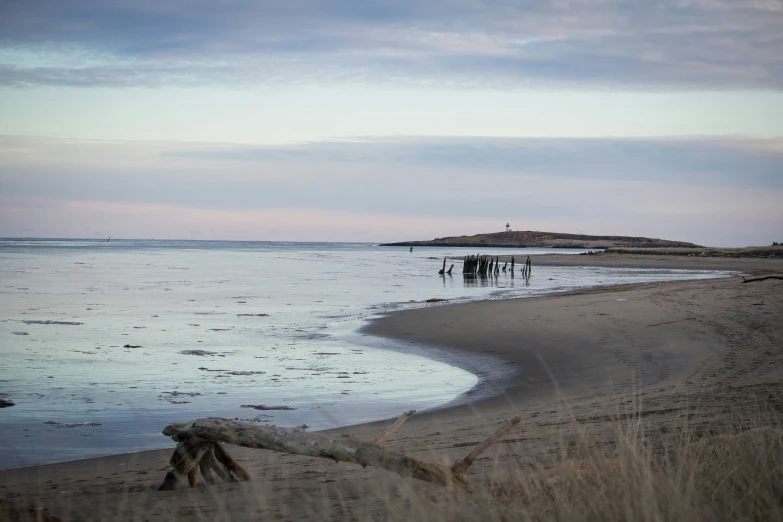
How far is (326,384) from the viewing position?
10.4 m

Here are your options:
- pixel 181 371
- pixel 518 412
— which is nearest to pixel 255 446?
pixel 518 412

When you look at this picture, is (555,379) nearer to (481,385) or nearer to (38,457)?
(481,385)

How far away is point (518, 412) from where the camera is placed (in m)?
7.84

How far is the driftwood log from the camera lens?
4.67 m

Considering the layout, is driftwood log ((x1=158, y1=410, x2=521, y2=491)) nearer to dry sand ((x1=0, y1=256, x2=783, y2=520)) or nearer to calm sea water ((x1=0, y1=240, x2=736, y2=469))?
dry sand ((x1=0, y1=256, x2=783, y2=520))

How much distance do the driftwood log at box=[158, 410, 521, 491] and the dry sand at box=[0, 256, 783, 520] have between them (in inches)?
5.8

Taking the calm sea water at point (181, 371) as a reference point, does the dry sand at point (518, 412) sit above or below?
above

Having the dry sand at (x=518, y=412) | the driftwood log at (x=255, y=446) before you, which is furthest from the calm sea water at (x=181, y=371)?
the driftwood log at (x=255, y=446)

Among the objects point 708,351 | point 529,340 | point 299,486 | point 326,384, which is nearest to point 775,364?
point 708,351

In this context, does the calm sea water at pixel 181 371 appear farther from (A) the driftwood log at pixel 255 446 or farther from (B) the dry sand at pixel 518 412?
(A) the driftwood log at pixel 255 446

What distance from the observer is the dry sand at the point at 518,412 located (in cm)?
466

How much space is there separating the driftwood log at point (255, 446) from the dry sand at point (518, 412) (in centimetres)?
15

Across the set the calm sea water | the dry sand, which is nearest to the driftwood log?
the dry sand

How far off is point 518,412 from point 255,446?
11.5 feet
